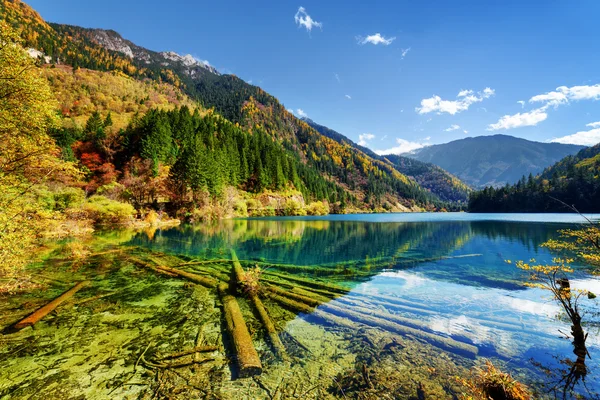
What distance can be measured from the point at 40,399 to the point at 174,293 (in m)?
7.03

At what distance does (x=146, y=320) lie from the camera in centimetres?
888

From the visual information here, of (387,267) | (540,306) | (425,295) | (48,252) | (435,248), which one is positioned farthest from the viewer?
(435,248)

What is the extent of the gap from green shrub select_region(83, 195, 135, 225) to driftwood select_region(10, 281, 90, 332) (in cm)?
3771

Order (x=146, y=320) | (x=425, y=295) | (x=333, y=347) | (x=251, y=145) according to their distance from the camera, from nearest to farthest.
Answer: (x=333, y=347), (x=146, y=320), (x=425, y=295), (x=251, y=145)

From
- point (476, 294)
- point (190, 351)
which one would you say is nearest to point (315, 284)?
point (190, 351)

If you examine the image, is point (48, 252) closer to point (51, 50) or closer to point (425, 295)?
point (425, 295)

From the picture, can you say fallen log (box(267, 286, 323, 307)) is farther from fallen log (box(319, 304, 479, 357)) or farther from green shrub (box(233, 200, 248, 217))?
green shrub (box(233, 200, 248, 217))

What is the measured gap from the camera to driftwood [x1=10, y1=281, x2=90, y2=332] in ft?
26.2

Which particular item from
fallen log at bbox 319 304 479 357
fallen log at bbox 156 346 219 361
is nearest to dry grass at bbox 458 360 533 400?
fallen log at bbox 319 304 479 357

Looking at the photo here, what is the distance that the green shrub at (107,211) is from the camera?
135 feet

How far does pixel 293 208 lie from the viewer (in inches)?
4053

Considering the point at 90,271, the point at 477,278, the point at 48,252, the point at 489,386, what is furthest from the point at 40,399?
the point at 48,252

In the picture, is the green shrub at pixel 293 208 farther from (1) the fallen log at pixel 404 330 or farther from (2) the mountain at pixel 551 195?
(2) the mountain at pixel 551 195

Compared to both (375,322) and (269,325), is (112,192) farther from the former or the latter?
(375,322)
